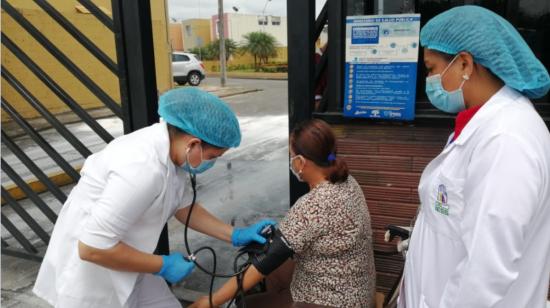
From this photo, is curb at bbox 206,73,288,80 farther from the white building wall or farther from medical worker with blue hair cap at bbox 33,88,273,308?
medical worker with blue hair cap at bbox 33,88,273,308

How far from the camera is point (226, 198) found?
4.90 m

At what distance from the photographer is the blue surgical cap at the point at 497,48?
1.18 meters

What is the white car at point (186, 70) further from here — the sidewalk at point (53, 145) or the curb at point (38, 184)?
the curb at point (38, 184)

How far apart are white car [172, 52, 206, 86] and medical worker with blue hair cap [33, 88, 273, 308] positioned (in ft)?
63.1

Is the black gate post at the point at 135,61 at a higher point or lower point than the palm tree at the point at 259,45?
lower

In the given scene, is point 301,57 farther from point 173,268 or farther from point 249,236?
point 173,268

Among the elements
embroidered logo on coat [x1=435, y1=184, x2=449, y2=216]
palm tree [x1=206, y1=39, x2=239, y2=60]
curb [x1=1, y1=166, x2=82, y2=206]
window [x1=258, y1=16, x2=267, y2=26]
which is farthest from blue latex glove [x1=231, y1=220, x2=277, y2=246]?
window [x1=258, y1=16, x2=267, y2=26]

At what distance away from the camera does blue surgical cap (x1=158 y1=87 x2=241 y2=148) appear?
163cm

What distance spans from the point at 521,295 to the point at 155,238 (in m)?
1.27

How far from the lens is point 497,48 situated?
118cm

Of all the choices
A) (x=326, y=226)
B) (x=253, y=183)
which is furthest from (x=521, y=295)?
(x=253, y=183)

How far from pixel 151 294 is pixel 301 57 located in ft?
4.63

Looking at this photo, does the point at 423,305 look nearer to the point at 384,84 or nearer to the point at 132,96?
the point at 384,84

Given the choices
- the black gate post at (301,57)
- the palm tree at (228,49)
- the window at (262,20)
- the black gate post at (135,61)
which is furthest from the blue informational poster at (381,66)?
the window at (262,20)
